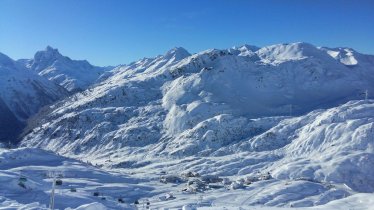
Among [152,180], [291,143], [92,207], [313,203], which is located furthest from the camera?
[291,143]

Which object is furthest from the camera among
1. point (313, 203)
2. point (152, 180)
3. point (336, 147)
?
point (336, 147)

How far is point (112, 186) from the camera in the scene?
135 m

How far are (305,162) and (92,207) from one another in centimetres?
12383

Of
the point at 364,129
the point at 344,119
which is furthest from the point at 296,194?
the point at 344,119

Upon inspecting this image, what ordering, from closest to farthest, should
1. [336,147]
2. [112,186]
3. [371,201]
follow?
1. [371,201]
2. [112,186]
3. [336,147]

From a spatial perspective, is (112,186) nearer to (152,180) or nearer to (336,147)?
(152,180)

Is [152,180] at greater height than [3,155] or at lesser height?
lesser

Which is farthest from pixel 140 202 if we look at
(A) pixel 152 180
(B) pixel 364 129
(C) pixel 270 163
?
(B) pixel 364 129

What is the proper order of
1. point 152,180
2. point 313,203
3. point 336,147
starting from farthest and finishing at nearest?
point 336,147 < point 152,180 < point 313,203

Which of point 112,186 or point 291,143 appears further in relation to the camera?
point 291,143

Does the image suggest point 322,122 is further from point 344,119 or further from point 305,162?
point 305,162

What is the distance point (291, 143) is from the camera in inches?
7495

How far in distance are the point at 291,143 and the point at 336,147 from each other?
21.0m

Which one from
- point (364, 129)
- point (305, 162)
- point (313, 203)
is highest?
point (364, 129)
